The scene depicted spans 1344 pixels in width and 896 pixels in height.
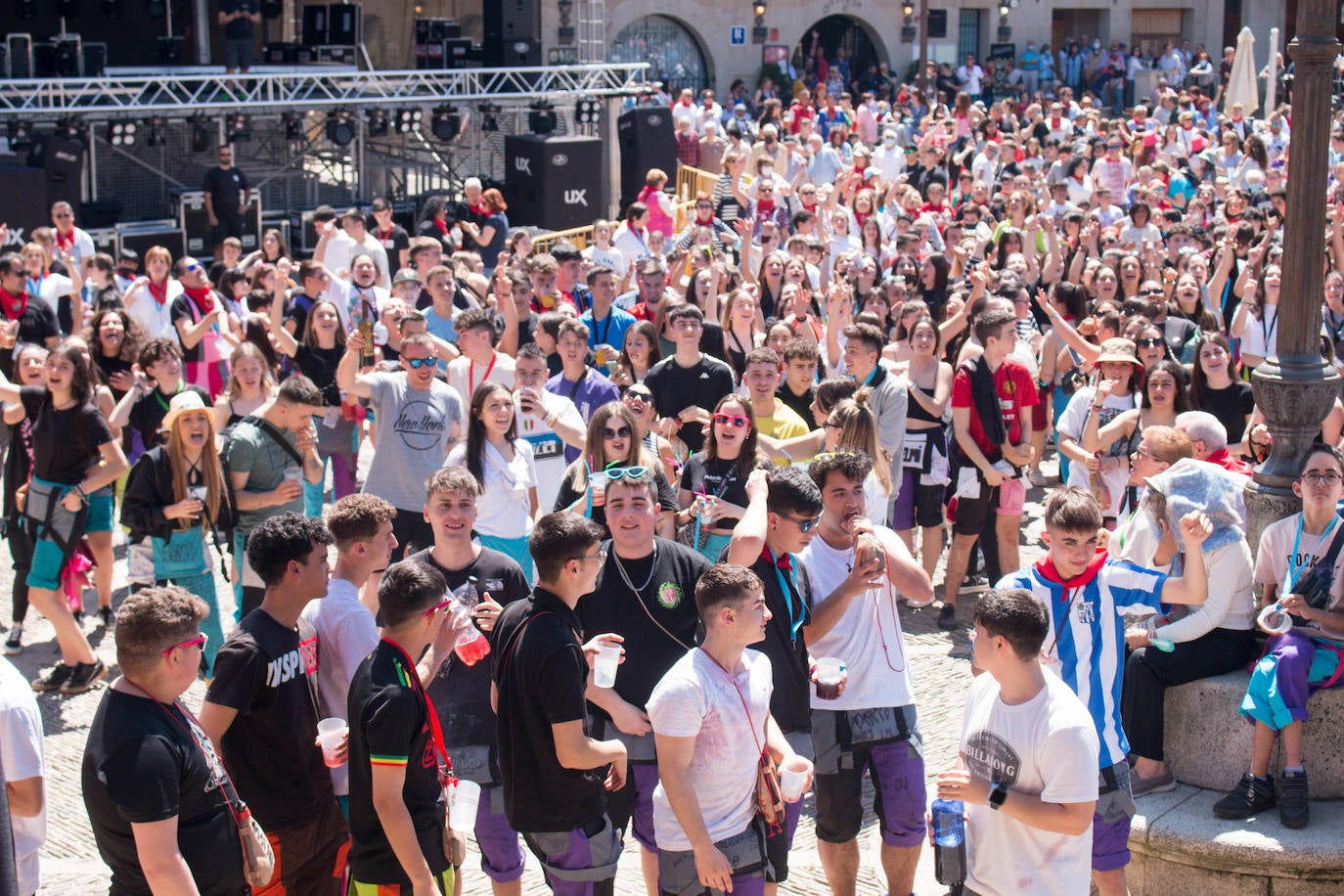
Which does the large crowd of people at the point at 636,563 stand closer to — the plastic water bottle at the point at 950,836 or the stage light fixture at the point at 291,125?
the plastic water bottle at the point at 950,836

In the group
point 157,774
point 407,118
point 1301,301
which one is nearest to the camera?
point 157,774

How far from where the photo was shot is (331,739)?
412cm

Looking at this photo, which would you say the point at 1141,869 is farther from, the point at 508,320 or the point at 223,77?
the point at 223,77

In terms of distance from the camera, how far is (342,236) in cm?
1180

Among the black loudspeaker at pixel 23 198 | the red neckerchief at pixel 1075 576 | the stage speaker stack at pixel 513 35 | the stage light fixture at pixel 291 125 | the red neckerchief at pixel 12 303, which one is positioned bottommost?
the red neckerchief at pixel 1075 576

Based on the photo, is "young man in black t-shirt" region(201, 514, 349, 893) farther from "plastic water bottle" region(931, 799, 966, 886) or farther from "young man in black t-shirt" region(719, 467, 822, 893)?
"plastic water bottle" region(931, 799, 966, 886)

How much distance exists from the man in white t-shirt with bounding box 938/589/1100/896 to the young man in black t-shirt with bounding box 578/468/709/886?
1110mm

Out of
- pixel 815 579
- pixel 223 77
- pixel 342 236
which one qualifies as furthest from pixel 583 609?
pixel 223 77

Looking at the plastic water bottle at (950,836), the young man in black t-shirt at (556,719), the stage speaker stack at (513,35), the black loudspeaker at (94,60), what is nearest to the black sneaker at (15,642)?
the young man in black t-shirt at (556,719)

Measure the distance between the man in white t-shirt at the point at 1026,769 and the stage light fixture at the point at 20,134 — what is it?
50.0 feet

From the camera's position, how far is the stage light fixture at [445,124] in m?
19.8

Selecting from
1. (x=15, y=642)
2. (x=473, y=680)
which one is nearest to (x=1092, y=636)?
(x=473, y=680)

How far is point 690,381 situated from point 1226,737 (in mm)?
3084

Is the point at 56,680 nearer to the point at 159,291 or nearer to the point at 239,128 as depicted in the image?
the point at 159,291
